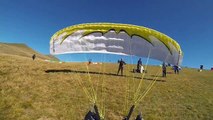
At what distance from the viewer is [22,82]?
22.9 m

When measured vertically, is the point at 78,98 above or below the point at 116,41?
below

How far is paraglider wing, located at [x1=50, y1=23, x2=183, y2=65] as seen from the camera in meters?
14.5

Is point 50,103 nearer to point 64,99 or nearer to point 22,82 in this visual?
point 64,99

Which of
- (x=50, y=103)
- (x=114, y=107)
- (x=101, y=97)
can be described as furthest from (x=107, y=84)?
(x=50, y=103)

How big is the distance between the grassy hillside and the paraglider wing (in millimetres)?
2640

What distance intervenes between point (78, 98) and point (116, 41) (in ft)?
23.1

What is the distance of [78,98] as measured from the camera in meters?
20.6

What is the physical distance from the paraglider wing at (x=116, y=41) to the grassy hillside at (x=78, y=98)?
2.64 meters

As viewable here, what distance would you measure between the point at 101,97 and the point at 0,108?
801 cm

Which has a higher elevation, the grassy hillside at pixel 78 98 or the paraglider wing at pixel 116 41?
the paraglider wing at pixel 116 41

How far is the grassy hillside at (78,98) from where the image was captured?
59.5 feet

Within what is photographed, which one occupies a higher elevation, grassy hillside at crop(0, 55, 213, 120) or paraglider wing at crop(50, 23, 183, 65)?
paraglider wing at crop(50, 23, 183, 65)

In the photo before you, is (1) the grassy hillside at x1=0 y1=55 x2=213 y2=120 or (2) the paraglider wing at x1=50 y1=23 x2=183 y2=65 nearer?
(2) the paraglider wing at x1=50 y1=23 x2=183 y2=65

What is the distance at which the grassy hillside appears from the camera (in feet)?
59.5
